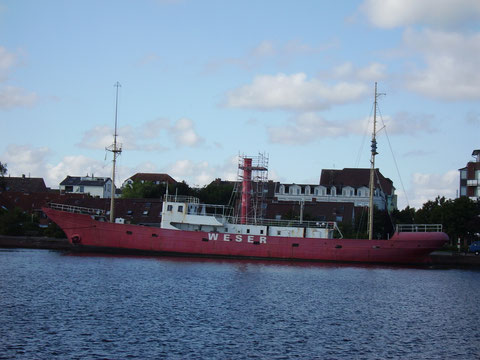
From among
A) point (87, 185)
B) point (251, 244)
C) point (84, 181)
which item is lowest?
point (251, 244)

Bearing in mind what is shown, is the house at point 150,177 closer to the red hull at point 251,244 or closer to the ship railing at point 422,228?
the ship railing at point 422,228

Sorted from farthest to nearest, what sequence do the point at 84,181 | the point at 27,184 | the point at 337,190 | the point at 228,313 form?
the point at 84,181
the point at 27,184
the point at 337,190
the point at 228,313

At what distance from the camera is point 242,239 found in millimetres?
57250

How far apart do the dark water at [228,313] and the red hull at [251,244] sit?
281 inches

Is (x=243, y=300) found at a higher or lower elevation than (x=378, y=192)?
lower

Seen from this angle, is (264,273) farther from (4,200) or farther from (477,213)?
(4,200)

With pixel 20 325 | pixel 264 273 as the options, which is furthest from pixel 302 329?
pixel 264 273

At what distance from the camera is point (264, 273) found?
46656mm

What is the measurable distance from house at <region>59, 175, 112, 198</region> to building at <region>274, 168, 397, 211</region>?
39685 mm

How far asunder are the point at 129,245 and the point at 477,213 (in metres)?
38.2

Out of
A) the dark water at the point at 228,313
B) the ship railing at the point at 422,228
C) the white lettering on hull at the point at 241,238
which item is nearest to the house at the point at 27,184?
the white lettering on hull at the point at 241,238

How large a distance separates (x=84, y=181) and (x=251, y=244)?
270 ft

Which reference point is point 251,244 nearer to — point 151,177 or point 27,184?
point 27,184

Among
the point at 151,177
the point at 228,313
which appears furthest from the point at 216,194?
the point at 228,313
